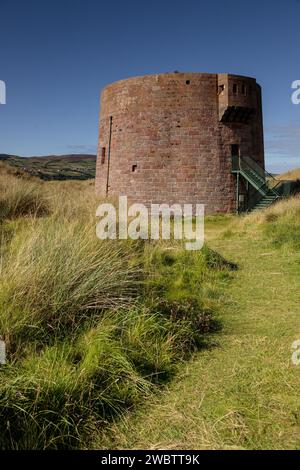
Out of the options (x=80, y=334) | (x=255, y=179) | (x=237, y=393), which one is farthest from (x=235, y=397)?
(x=255, y=179)

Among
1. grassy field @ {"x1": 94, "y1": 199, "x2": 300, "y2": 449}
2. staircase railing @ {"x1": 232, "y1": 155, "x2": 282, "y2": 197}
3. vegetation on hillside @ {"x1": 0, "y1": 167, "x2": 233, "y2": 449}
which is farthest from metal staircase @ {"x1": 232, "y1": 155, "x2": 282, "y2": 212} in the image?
vegetation on hillside @ {"x1": 0, "y1": 167, "x2": 233, "y2": 449}

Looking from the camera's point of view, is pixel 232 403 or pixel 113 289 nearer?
pixel 232 403

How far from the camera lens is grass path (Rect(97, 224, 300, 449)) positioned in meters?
2.58

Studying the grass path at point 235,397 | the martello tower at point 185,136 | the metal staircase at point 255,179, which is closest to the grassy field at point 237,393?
the grass path at point 235,397

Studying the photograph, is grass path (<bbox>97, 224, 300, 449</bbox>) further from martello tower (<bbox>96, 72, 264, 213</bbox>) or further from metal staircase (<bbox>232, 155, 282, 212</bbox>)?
metal staircase (<bbox>232, 155, 282, 212</bbox>)

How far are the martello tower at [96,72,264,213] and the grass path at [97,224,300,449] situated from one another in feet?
42.5

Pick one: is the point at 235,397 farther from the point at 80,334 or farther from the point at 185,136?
the point at 185,136

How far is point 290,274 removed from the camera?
680 cm

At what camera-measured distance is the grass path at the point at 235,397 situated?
2.58 metres

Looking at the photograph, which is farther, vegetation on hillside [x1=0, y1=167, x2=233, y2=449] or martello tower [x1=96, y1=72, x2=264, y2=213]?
martello tower [x1=96, y1=72, x2=264, y2=213]

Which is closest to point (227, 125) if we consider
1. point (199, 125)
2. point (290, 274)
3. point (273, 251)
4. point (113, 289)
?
point (199, 125)

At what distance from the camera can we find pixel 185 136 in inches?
688

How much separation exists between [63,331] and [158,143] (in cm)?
1492
